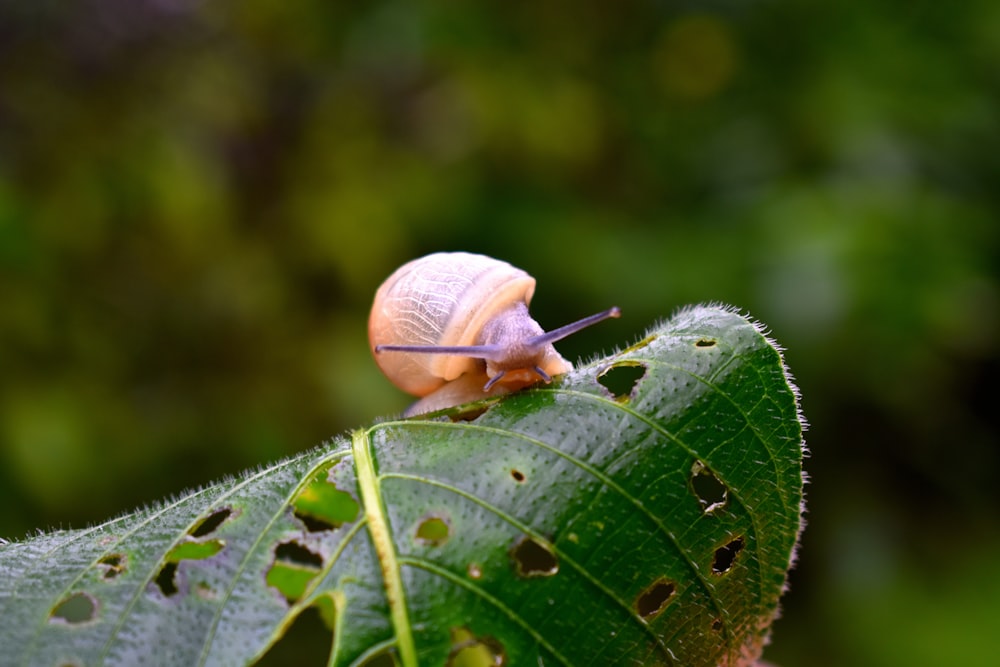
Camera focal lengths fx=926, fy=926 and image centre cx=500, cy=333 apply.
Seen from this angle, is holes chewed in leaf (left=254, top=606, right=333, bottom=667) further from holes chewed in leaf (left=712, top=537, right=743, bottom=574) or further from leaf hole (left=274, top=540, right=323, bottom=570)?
holes chewed in leaf (left=712, top=537, right=743, bottom=574)

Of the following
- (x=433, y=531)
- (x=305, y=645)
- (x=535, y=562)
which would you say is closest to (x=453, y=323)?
(x=535, y=562)

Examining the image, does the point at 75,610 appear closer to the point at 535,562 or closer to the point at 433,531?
the point at 433,531

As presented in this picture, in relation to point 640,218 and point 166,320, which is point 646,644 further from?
point 640,218

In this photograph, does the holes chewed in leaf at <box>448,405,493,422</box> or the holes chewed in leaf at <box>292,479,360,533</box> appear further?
the holes chewed in leaf at <box>448,405,493,422</box>

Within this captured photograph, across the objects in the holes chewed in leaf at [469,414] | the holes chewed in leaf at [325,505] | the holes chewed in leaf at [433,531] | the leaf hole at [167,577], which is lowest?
the holes chewed in leaf at [433,531]

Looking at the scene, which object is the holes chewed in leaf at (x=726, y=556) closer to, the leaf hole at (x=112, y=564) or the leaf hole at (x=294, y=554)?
the leaf hole at (x=294, y=554)

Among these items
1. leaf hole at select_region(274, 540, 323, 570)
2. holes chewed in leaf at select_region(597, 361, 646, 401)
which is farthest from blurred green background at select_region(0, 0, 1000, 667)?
leaf hole at select_region(274, 540, 323, 570)

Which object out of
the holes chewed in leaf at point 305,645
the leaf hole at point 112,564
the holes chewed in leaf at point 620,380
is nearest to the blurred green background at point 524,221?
the holes chewed in leaf at point 305,645
